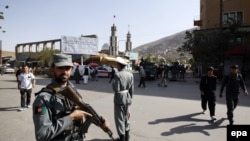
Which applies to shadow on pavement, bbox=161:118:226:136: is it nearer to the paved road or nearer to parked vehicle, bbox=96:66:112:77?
the paved road

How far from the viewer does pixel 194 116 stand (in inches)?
377

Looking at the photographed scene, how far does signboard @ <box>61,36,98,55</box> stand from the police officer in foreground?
115 feet

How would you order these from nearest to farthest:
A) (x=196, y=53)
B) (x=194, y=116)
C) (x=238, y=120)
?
(x=238, y=120) → (x=194, y=116) → (x=196, y=53)

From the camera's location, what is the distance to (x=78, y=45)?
3869 cm

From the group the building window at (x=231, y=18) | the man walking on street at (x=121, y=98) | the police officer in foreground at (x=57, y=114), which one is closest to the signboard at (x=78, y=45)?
the building window at (x=231, y=18)

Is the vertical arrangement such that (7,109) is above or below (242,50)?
below

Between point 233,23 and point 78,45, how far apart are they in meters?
20.9

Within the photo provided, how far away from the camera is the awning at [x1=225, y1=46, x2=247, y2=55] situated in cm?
2562

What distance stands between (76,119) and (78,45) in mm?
36800

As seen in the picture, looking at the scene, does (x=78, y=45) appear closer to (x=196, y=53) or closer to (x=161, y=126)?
(x=196, y=53)

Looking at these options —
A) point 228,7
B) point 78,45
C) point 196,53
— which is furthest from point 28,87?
point 228,7

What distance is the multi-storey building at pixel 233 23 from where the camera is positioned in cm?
2627

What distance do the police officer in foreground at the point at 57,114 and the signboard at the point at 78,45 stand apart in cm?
3506

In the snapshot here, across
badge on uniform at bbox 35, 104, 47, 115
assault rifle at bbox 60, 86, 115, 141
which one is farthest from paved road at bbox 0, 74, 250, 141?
badge on uniform at bbox 35, 104, 47, 115
